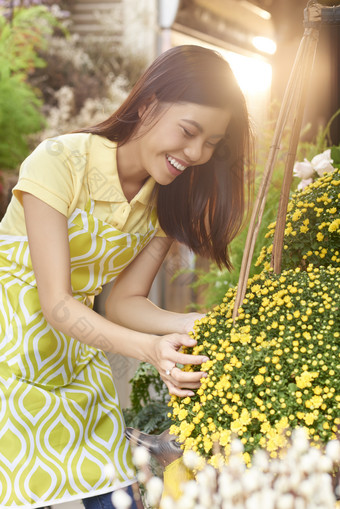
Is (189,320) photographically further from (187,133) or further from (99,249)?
(187,133)

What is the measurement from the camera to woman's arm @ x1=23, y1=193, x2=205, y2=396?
0.99 m

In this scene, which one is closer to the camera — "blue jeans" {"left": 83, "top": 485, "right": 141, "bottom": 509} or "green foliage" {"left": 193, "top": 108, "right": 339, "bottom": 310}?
"blue jeans" {"left": 83, "top": 485, "right": 141, "bottom": 509}

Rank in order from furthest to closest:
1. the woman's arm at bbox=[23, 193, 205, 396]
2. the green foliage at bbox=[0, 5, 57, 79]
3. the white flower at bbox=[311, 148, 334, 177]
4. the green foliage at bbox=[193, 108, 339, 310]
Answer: the green foliage at bbox=[0, 5, 57, 79] < the green foliage at bbox=[193, 108, 339, 310] < the white flower at bbox=[311, 148, 334, 177] < the woman's arm at bbox=[23, 193, 205, 396]

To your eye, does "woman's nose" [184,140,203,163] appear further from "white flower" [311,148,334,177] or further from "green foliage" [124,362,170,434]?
"green foliage" [124,362,170,434]

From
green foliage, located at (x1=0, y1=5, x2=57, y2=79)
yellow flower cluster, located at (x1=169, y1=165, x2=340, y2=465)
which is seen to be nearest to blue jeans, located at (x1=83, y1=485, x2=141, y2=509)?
yellow flower cluster, located at (x1=169, y1=165, x2=340, y2=465)

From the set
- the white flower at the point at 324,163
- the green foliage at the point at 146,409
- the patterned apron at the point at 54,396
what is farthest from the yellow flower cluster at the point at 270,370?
the green foliage at the point at 146,409

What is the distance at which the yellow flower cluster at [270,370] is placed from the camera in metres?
0.88

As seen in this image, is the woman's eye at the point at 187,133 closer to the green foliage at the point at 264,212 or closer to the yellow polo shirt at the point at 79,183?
the yellow polo shirt at the point at 79,183

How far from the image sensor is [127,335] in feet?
3.33

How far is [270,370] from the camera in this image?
909mm

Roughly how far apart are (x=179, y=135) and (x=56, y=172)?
0.80 ft

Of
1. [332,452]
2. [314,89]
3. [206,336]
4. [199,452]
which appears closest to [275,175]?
[314,89]

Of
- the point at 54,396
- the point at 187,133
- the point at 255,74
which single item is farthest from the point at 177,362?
the point at 255,74

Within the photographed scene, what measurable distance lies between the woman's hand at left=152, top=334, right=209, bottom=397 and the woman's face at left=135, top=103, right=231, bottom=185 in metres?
0.33
